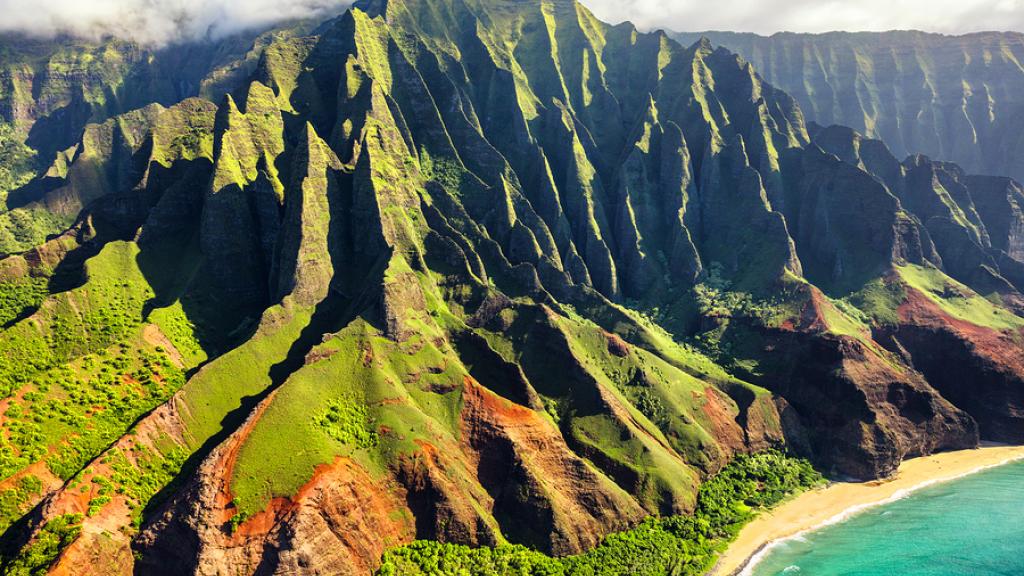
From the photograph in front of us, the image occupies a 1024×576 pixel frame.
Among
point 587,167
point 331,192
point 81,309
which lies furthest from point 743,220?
point 81,309

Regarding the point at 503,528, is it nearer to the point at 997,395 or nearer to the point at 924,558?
the point at 924,558

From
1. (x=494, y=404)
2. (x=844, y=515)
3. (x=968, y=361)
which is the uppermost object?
(x=494, y=404)

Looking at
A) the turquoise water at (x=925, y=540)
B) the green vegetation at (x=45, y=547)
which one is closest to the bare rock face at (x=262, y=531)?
the green vegetation at (x=45, y=547)

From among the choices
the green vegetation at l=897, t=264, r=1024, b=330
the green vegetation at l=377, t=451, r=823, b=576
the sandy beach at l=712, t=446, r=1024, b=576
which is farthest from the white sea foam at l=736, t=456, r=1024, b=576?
the green vegetation at l=897, t=264, r=1024, b=330

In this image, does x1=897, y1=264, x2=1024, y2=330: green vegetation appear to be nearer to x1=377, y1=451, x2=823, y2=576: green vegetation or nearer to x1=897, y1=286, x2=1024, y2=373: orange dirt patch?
x1=897, y1=286, x2=1024, y2=373: orange dirt patch

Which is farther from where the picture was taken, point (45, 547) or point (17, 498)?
point (17, 498)

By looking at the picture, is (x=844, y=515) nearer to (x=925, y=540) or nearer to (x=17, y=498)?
(x=925, y=540)

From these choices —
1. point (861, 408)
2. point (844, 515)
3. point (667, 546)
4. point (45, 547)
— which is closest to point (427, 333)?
point (667, 546)
